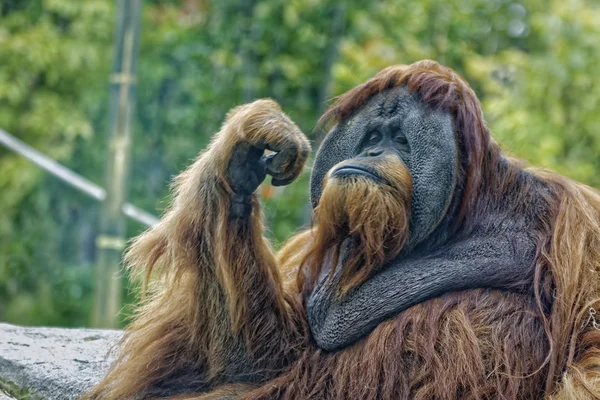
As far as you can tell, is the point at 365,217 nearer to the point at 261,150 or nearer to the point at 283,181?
the point at 283,181

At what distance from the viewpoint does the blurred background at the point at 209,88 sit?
7.54m

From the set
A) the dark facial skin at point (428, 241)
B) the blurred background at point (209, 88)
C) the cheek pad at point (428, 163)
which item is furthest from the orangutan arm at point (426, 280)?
the blurred background at point (209, 88)

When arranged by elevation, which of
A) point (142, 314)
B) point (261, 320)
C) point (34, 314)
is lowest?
point (261, 320)

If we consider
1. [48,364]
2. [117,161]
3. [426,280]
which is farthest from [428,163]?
[117,161]

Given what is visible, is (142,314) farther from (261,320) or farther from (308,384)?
(308,384)

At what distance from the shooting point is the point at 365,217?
2.74m

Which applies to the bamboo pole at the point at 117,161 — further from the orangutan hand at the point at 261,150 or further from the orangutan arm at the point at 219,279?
the orangutan hand at the point at 261,150

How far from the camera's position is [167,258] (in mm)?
3016

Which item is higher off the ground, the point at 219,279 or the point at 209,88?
the point at 209,88

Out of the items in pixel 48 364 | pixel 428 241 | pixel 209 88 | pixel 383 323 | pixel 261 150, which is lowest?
pixel 383 323

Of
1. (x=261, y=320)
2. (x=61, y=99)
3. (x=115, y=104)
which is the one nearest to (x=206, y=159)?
(x=261, y=320)

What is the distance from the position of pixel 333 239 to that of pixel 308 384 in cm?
46

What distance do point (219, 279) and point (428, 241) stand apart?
67cm

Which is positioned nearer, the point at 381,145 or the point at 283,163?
the point at 283,163
